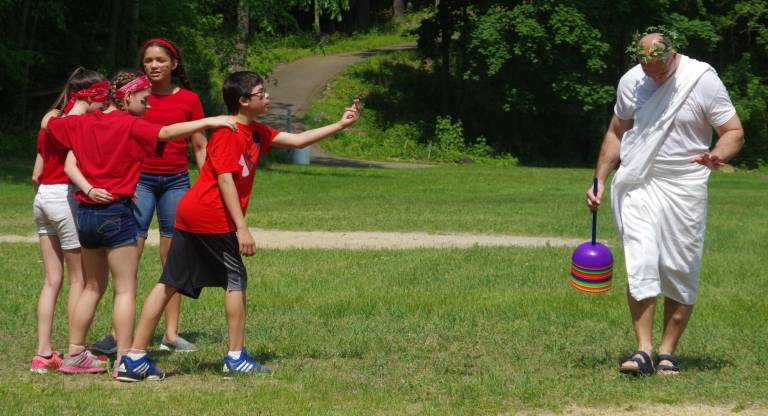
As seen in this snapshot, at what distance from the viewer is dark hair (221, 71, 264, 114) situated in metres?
6.64

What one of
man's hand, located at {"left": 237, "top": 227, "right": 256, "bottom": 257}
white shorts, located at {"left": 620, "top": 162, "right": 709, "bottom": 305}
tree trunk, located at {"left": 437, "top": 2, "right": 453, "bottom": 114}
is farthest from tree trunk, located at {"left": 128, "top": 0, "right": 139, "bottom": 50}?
white shorts, located at {"left": 620, "top": 162, "right": 709, "bottom": 305}

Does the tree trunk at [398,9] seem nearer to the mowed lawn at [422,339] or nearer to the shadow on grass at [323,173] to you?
the shadow on grass at [323,173]

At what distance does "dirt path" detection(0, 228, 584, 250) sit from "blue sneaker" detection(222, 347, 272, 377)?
7222 mm

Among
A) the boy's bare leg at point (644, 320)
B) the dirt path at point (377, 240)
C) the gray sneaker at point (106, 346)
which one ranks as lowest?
the dirt path at point (377, 240)

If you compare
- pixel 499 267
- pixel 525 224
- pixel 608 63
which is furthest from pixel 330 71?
pixel 499 267

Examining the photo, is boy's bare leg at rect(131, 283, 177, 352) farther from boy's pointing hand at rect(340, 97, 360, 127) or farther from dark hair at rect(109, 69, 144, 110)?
boy's pointing hand at rect(340, 97, 360, 127)

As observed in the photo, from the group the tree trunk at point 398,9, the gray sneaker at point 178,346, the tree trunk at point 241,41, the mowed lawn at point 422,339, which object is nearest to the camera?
the mowed lawn at point 422,339

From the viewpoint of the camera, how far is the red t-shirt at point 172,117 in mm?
7270

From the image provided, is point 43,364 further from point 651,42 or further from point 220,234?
point 651,42

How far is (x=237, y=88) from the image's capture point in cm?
664

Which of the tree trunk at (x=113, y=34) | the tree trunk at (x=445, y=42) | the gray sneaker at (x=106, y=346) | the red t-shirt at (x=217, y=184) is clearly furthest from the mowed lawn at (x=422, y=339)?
the tree trunk at (x=445, y=42)

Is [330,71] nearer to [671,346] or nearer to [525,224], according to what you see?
[525,224]

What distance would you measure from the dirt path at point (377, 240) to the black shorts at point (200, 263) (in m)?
7.32

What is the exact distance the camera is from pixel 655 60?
6.61 metres
